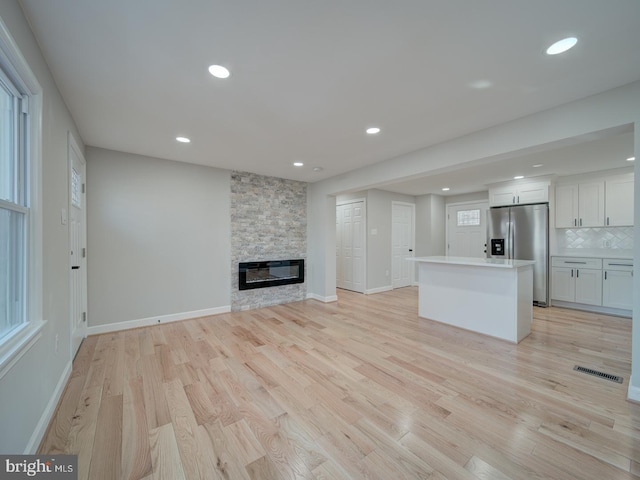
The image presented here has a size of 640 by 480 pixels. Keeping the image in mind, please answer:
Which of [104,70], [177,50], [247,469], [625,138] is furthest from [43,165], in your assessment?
[625,138]

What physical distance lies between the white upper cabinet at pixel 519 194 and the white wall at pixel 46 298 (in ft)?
22.4

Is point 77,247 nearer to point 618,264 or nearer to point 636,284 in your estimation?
point 636,284

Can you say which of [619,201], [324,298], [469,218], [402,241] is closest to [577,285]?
[619,201]

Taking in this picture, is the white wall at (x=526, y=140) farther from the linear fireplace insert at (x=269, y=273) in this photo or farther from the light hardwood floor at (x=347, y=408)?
the linear fireplace insert at (x=269, y=273)

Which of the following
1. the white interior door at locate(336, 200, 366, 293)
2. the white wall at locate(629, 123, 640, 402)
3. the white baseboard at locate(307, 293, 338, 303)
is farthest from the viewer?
the white interior door at locate(336, 200, 366, 293)

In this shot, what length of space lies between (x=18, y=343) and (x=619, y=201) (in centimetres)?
756

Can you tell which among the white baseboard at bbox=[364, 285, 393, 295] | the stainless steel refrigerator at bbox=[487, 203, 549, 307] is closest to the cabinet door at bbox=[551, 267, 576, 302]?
the stainless steel refrigerator at bbox=[487, 203, 549, 307]

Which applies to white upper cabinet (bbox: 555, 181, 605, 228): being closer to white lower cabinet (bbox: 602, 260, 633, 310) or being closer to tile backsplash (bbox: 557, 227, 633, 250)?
tile backsplash (bbox: 557, 227, 633, 250)

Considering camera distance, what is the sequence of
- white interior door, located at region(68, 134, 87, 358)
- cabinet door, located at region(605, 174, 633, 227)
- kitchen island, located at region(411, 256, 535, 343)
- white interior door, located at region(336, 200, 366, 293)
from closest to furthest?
white interior door, located at region(68, 134, 87, 358) < kitchen island, located at region(411, 256, 535, 343) < cabinet door, located at region(605, 174, 633, 227) < white interior door, located at region(336, 200, 366, 293)

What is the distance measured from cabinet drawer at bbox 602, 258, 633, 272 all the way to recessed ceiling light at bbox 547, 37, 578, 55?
4.51 meters

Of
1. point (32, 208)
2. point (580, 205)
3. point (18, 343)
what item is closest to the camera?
point (18, 343)

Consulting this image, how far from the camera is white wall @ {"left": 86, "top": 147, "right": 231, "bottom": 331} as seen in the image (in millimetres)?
3518

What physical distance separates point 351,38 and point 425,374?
2.79 m

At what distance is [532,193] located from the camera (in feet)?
16.6
